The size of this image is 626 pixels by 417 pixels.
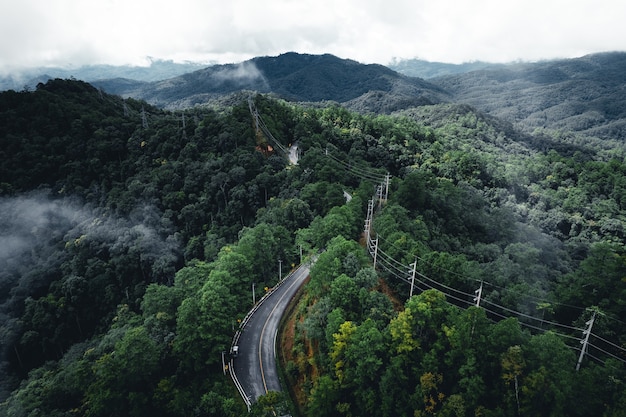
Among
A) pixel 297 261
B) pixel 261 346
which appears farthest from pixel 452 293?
pixel 297 261

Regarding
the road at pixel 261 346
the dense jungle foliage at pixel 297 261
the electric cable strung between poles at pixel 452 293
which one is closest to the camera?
the dense jungle foliage at pixel 297 261

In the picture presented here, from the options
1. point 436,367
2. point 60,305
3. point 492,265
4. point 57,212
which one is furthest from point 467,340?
point 57,212

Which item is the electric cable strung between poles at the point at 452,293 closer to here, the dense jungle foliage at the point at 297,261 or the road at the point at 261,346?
the dense jungle foliage at the point at 297,261

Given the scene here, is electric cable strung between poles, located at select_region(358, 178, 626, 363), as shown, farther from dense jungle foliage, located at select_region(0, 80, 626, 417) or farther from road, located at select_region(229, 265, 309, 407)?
road, located at select_region(229, 265, 309, 407)

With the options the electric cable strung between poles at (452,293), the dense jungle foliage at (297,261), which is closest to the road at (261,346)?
the dense jungle foliage at (297,261)

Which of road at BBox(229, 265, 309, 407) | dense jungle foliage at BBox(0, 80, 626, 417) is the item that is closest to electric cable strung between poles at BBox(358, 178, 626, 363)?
dense jungle foliage at BBox(0, 80, 626, 417)

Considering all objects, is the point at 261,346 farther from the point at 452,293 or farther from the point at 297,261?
the point at 452,293

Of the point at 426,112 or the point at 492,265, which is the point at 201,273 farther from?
the point at 426,112
